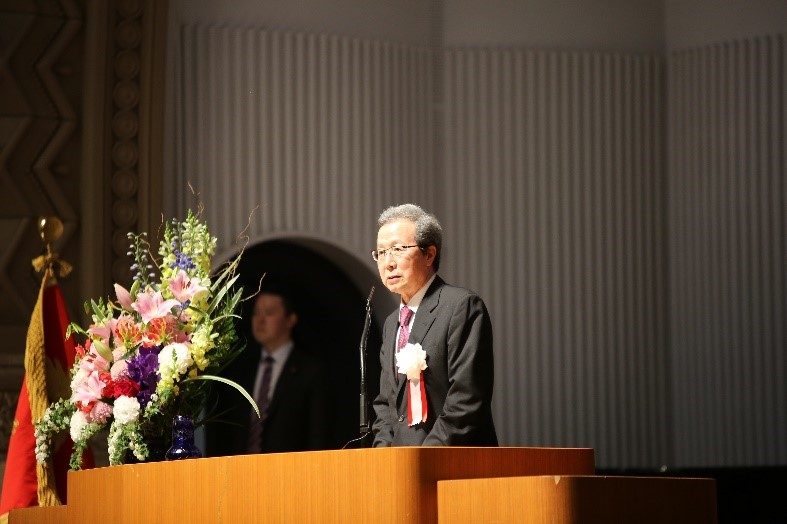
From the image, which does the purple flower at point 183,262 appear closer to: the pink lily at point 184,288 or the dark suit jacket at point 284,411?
the pink lily at point 184,288

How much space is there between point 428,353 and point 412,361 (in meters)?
0.08

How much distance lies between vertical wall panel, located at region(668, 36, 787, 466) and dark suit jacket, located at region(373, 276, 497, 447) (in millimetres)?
4271

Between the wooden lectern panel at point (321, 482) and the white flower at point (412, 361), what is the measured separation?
733mm

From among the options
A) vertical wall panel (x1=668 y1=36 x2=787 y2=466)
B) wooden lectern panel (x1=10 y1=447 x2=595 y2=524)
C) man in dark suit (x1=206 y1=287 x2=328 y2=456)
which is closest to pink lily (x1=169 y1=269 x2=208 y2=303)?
wooden lectern panel (x1=10 y1=447 x2=595 y2=524)

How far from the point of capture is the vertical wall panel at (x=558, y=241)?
8.26 meters

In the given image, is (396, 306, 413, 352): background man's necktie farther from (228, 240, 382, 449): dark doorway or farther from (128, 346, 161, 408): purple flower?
(228, 240, 382, 449): dark doorway

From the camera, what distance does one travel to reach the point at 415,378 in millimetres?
4098

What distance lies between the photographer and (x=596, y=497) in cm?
293

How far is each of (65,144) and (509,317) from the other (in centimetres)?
278

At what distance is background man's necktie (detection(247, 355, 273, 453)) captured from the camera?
7456 millimetres

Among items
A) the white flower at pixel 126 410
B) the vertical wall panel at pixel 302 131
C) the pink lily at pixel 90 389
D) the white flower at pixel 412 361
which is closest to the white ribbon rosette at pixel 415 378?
the white flower at pixel 412 361

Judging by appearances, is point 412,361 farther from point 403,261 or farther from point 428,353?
point 403,261

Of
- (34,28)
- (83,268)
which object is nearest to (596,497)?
(83,268)

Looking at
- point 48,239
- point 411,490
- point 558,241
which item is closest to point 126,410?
point 411,490
